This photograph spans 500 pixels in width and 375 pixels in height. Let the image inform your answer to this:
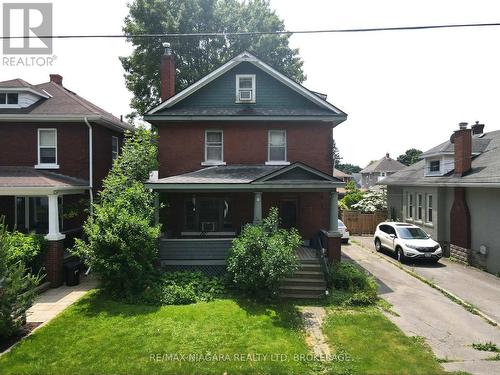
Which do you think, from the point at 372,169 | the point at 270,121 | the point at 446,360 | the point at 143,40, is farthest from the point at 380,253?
the point at 372,169

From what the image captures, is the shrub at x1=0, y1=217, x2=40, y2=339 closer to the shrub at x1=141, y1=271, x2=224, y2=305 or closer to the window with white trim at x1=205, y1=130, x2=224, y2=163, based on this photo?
the shrub at x1=141, y1=271, x2=224, y2=305

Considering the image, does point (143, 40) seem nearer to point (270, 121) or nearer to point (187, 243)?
point (270, 121)

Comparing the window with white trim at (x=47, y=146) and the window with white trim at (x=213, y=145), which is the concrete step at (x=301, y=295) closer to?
the window with white trim at (x=213, y=145)

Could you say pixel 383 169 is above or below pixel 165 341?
above

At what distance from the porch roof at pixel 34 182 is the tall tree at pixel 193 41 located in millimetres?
15287

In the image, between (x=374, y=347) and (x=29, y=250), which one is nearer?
(x=374, y=347)

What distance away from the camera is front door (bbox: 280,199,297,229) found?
1547 centimetres

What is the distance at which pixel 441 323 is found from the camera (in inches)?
356

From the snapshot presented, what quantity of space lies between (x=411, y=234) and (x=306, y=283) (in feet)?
28.9

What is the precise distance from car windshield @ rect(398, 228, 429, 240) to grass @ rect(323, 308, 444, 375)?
832 centimetres

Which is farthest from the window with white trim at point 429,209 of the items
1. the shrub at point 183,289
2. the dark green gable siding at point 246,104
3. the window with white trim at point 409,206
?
the shrub at point 183,289

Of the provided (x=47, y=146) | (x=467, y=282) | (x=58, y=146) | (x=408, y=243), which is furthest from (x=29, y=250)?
(x=467, y=282)

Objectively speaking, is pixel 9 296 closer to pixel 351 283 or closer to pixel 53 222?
pixel 53 222

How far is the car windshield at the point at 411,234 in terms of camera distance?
16.5 m
